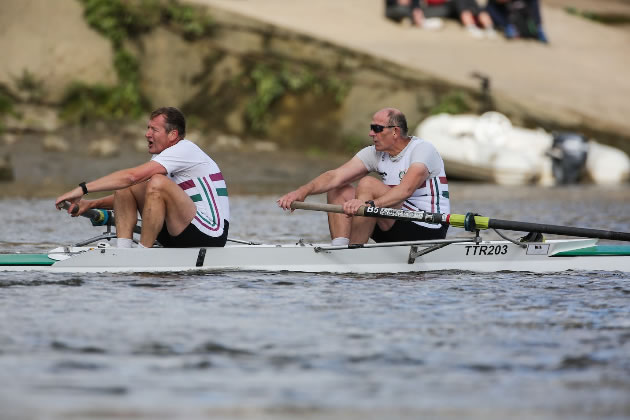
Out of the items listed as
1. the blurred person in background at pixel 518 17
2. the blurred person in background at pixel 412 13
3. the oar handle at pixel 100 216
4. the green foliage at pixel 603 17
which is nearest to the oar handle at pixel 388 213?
the oar handle at pixel 100 216

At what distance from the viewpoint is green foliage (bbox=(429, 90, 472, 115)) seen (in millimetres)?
26547

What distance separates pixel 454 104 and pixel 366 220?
17032 mm

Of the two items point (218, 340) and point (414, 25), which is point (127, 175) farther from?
point (414, 25)

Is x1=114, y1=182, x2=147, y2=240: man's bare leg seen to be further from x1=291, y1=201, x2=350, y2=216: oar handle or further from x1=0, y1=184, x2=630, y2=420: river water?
x1=291, y1=201, x2=350, y2=216: oar handle

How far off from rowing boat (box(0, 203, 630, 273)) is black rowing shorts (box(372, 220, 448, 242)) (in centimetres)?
11

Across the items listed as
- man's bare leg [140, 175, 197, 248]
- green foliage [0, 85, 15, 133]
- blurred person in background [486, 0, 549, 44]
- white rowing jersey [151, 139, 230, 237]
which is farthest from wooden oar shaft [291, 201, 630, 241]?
blurred person in background [486, 0, 549, 44]

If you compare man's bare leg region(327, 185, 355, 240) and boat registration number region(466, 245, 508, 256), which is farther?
boat registration number region(466, 245, 508, 256)

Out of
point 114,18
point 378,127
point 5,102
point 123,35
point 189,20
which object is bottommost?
point 378,127

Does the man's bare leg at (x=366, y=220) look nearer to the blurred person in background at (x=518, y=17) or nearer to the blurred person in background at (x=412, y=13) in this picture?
the blurred person in background at (x=412, y=13)

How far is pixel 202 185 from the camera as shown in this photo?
9.62 metres

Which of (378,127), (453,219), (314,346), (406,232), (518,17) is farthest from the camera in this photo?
(518,17)

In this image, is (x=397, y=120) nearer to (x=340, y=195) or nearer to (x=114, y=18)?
(x=340, y=195)

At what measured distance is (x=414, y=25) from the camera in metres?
33.1

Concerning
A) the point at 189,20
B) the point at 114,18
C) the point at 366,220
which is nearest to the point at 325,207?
the point at 366,220
